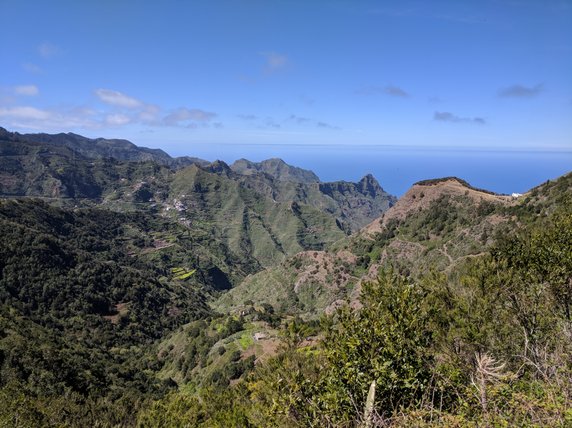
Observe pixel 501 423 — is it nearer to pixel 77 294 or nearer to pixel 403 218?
pixel 403 218

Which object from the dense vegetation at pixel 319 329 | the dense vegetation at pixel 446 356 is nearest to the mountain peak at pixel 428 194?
the dense vegetation at pixel 319 329

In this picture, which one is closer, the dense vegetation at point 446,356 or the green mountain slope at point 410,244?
the dense vegetation at point 446,356

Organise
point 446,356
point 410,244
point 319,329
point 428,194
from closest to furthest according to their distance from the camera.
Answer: point 446,356, point 319,329, point 410,244, point 428,194

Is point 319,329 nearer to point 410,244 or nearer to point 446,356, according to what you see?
point 446,356

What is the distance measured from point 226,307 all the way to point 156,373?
46.1 meters

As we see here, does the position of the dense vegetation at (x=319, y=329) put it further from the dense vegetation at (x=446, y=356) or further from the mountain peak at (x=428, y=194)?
the mountain peak at (x=428, y=194)

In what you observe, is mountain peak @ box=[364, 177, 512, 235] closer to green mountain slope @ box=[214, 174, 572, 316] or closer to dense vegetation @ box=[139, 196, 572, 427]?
green mountain slope @ box=[214, 174, 572, 316]

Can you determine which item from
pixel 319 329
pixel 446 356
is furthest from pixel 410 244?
pixel 446 356

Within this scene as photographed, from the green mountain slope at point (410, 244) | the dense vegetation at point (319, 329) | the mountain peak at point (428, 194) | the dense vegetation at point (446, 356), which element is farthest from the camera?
the mountain peak at point (428, 194)

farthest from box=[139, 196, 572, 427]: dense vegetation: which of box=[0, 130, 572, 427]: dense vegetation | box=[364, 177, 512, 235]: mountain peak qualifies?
box=[364, 177, 512, 235]: mountain peak

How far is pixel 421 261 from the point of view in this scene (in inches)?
3041

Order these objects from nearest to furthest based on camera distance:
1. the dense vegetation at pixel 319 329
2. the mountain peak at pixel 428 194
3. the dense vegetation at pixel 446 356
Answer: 1. the dense vegetation at pixel 446 356
2. the dense vegetation at pixel 319 329
3. the mountain peak at pixel 428 194

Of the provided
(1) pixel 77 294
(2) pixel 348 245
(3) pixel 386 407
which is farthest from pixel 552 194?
(1) pixel 77 294

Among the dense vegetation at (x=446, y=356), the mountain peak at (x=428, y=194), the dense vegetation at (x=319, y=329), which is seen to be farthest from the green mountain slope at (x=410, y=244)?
the dense vegetation at (x=446, y=356)
